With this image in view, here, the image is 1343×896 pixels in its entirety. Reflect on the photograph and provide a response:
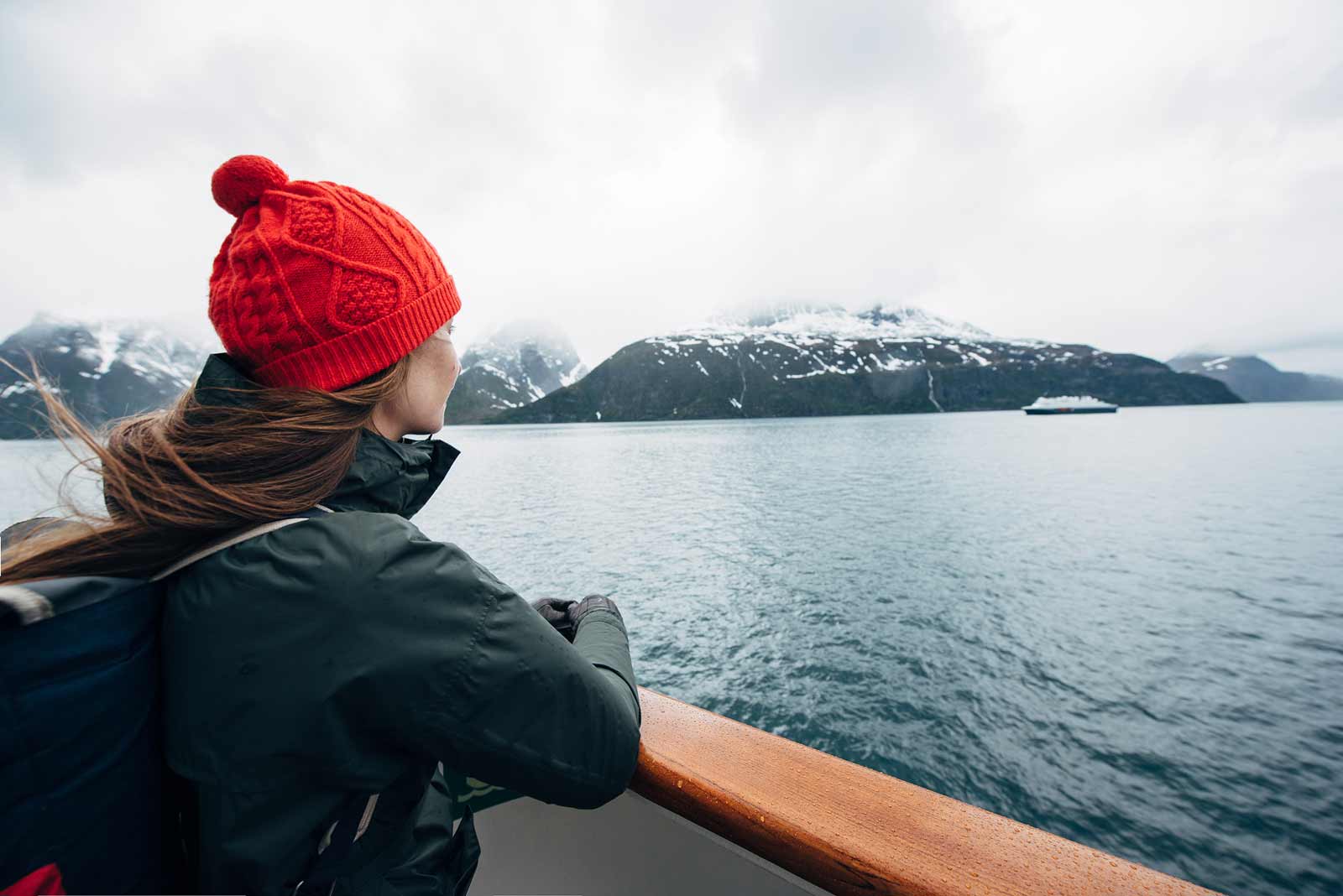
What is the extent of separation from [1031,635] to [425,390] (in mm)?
11467

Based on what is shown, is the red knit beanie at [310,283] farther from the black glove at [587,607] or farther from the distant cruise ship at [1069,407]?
the distant cruise ship at [1069,407]

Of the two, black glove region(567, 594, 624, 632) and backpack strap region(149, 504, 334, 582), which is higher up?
backpack strap region(149, 504, 334, 582)

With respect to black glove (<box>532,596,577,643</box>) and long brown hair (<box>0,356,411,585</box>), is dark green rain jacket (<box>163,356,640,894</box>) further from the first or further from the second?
black glove (<box>532,596,577,643</box>)

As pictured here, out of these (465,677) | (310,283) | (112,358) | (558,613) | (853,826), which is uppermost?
(112,358)

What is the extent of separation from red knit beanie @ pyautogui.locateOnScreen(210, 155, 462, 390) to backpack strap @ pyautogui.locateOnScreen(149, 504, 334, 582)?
1.27 ft

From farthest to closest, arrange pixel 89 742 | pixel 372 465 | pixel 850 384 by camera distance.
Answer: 1. pixel 850 384
2. pixel 372 465
3. pixel 89 742

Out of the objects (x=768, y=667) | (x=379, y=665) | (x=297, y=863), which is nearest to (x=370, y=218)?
(x=379, y=665)

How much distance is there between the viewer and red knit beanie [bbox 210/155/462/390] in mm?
A: 1279

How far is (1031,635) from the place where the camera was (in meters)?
9.90

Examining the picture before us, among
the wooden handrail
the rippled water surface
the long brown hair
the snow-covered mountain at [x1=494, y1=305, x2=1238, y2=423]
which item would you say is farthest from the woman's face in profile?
the snow-covered mountain at [x1=494, y1=305, x2=1238, y2=423]

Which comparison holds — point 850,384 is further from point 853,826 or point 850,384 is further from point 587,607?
point 853,826

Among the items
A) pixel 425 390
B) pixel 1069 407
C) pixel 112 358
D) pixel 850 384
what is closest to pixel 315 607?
pixel 425 390

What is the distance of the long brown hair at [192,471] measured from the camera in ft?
3.09

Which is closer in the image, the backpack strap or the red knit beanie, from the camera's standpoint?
the backpack strap
